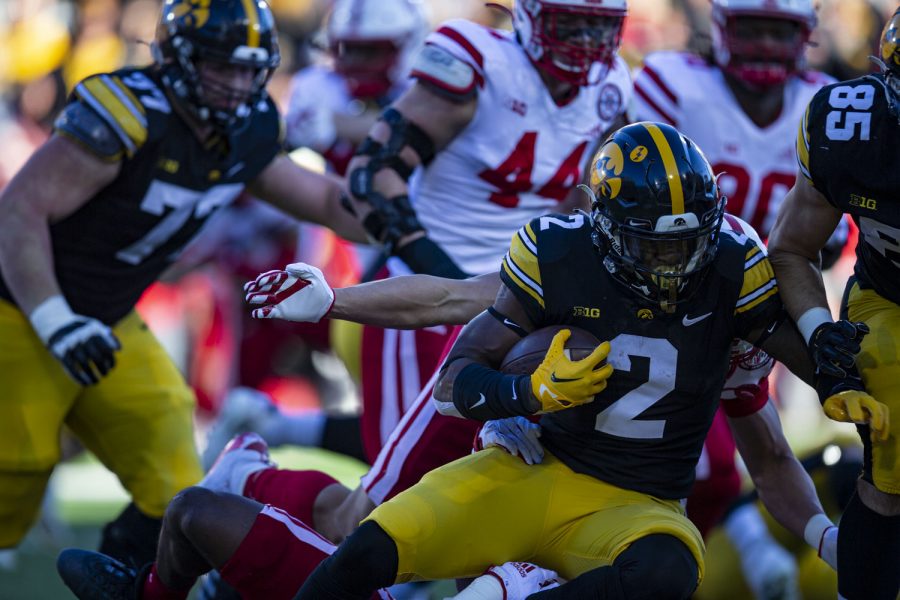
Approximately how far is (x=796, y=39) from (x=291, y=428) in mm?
2361

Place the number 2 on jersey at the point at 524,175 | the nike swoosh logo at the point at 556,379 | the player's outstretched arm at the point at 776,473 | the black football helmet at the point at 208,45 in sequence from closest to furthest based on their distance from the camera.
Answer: the nike swoosh logo at the point at 556,379, the player's outstretched arm at the point at 776,473, the black football helmet at the point at 208,45, the number 2 on jersey at the point at 524,175

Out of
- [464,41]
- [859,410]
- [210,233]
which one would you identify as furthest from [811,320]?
[210,233]

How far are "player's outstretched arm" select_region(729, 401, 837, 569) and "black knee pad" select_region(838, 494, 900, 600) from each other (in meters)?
0.26

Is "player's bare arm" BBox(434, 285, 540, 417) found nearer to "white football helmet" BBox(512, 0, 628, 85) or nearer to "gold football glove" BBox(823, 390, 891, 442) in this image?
"gold football glove" BBox(823, 390, 891, 442)

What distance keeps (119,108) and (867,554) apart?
95.5 inches

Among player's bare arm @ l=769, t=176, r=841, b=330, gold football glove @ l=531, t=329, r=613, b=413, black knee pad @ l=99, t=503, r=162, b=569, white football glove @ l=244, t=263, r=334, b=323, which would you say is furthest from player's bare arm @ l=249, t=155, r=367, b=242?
gold football glove @ l=531, t=329, r=613, b=413

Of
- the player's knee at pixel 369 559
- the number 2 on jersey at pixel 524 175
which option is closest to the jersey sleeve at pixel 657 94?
the number 2 on jersey at pixel 524 175

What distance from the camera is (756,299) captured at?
12.3 feet

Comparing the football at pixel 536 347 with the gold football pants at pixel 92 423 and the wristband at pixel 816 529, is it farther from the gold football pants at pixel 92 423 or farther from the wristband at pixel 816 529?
the gold football pants at pixel 92 423

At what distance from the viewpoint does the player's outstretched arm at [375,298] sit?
387 centimetres

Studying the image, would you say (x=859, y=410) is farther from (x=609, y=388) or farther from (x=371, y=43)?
(x=371, y=43)

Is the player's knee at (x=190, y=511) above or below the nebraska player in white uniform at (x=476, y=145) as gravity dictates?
below

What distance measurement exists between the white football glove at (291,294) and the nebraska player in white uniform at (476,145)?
0.77m

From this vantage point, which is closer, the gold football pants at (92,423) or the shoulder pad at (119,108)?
the shoulder pad at (119,108)
